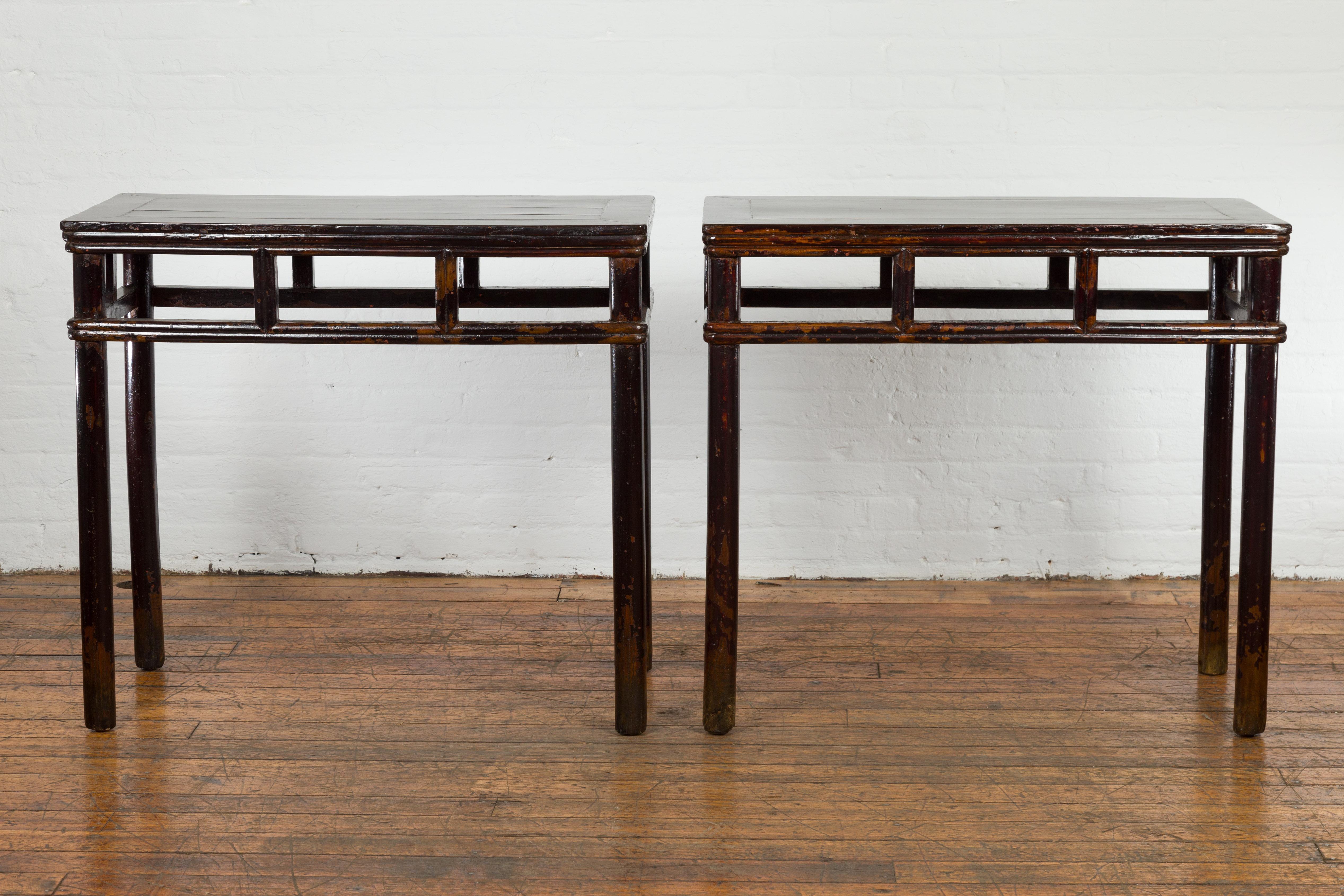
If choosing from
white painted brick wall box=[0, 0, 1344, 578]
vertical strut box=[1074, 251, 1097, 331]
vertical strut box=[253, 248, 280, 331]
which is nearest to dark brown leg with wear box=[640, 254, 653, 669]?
white painted brick wall box=[0, 0, 1344, 578]

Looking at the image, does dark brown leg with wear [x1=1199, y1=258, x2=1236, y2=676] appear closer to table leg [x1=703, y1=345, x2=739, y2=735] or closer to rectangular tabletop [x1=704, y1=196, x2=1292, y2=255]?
rectangular tabletop [x1=704, y1=196, x2=1292, y2=255]

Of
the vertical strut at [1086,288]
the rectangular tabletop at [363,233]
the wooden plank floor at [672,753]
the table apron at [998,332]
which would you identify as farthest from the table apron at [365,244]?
the wooden plank floor at [672,753]

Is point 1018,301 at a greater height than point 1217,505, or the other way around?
point 1018,301

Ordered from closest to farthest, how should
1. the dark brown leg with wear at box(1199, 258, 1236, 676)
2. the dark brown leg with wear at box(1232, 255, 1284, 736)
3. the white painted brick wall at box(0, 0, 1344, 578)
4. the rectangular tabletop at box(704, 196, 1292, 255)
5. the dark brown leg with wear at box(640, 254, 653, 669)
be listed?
the rectangular tabletop at box(704, 196, 1292, 255), the dark brown leg with wear at box(1232, 255, 1284, 736), the dark brown leg with wear at box(640, 254, 653, 669), the dark brown leg with wear at box(1199, 258, 1236, 676), the white painted brick wall at box(0, 0, 1344, 578)

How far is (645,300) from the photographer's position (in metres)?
2.44

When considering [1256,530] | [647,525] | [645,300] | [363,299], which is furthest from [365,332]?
[1256,530]

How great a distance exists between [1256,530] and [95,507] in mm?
2110

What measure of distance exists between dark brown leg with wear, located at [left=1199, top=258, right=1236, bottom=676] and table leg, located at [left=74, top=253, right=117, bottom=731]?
2131mm

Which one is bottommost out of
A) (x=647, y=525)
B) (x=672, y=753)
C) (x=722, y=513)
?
(x=672, y=753)

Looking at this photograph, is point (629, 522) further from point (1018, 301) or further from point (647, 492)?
point (1018, 301)

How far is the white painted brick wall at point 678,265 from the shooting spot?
3.18 m

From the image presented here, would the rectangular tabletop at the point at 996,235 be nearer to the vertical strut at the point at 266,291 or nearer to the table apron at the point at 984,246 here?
the table apron at the point at 984,246

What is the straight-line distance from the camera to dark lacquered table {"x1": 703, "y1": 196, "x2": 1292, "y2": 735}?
7.29 ft

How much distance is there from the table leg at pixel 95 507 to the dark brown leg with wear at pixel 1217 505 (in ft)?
6.99
